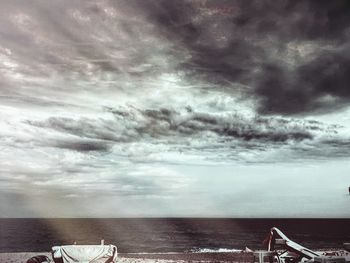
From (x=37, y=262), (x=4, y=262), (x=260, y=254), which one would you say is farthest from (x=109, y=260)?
(x=4, y=262)

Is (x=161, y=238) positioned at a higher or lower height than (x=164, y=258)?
lower

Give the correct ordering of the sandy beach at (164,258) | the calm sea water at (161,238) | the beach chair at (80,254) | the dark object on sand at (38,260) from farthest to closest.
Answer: the calm sea water at (161,238), the sandy beach at (164,258), the dark object on sand at (38,260), the beach chair at (80,254)

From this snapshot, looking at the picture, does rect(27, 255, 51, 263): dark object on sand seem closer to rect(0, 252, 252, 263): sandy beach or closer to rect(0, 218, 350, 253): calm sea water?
rect(0, 252, 252, 263): sandy beach

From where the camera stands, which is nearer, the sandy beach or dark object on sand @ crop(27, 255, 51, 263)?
dark object on sand @ crop(27, 255, 51, 263)

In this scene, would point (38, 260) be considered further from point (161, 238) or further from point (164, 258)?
point (161, 238)

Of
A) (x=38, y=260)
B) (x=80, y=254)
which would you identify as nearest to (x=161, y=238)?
(x=38, y=260)

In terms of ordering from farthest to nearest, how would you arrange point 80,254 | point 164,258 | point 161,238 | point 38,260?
point 161,238, point 164,258, point 38,260, point 80,254

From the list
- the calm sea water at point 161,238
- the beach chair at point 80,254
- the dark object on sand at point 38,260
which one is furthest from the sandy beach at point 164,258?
the beach chair at point 80,254

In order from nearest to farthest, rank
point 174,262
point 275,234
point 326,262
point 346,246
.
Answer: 1. point 326,262
2. point 346,246
3. point 275,234
4. point 174,262

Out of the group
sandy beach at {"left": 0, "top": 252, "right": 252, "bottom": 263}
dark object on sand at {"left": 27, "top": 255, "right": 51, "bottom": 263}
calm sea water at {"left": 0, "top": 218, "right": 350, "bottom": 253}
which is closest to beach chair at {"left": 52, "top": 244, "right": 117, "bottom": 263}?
dark object on sand at {"left": 27, "top": 255, "right": 51, "bottom": 263}

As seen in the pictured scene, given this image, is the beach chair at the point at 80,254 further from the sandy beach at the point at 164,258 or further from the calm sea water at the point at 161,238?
the calm sea water at the point at 161,238

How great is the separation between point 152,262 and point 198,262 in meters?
5.35

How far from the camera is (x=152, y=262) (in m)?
38.2

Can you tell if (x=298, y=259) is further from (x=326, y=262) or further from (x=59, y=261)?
(x=59, y=261)
